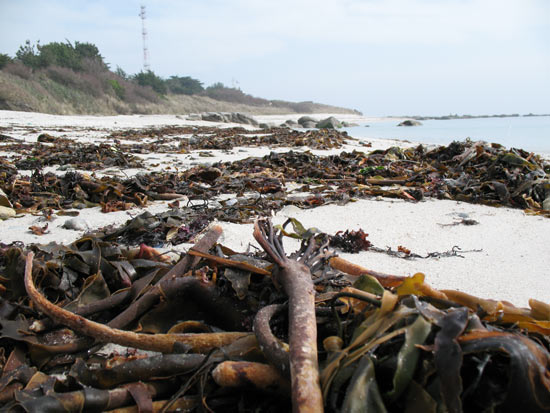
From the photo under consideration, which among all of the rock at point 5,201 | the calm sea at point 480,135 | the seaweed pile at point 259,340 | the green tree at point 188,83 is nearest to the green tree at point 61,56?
the calm sea at point 480,135

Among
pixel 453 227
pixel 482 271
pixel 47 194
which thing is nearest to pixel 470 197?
pixel 453 227

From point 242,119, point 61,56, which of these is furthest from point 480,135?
point 61,56

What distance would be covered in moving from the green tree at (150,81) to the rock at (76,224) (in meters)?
37.5

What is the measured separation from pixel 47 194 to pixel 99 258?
2373mm

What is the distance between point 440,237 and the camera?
2627 mm

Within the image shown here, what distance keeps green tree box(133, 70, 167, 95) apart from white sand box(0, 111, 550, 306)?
3758 centimetres

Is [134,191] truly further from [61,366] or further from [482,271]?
[482,271]

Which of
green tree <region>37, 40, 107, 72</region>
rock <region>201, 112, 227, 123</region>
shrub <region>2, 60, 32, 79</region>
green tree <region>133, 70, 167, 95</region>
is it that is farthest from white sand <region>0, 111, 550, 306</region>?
green tree <region>133, 70, 167, 95</region>

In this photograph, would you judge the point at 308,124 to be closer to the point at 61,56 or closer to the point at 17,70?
the point at 17,70

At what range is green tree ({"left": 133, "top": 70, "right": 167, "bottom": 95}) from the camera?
37625mm

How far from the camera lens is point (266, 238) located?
51.5 inches

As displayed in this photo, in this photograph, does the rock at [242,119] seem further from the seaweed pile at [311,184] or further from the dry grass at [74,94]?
the seaweed pile at [311,184]

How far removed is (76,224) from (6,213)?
67cm

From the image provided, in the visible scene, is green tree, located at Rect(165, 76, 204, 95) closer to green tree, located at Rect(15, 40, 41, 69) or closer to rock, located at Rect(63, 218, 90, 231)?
green tree, located at Rect(15, 40, 41, 69)
